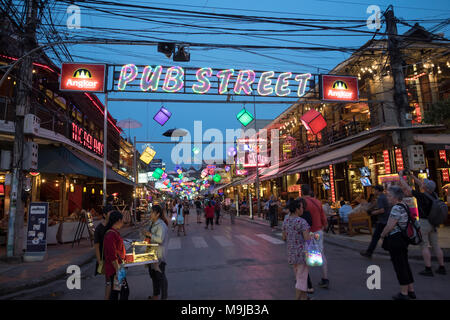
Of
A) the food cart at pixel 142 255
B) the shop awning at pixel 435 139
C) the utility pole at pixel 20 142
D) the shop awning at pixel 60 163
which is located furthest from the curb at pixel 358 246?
the shop awning at pixel 60 163

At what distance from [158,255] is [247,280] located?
225cm

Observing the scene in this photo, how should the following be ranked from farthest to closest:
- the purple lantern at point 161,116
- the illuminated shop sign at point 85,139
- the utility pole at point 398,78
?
the illuminated shop sign at point 85,139 < the purple lantern at point 161,116 < the utility pole at point 398,78

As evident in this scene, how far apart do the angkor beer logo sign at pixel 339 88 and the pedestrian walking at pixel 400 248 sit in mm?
9450

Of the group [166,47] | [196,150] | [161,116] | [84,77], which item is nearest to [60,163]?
[84,77]

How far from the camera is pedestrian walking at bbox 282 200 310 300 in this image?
14.3ft

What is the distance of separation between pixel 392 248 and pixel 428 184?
8.15 feet

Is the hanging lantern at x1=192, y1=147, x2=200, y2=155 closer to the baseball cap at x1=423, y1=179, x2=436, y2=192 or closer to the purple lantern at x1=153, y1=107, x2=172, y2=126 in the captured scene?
the purple lantern at x1=153, y1=107, x2=172, y2=126

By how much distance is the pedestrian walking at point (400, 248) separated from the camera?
464cm

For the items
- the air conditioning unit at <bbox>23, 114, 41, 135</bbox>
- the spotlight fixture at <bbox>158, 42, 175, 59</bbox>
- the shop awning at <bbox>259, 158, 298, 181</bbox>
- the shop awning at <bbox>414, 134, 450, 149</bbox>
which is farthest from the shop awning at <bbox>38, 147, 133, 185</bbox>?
the shop awning at <bbox>414, 134, 450, 149</bbox>

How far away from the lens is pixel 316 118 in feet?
49.1

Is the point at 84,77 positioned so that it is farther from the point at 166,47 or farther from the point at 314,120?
the point at 314,120

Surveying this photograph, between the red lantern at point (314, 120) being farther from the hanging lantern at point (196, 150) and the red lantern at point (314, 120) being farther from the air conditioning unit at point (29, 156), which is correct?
the hanging lantern at point (196, 150)
